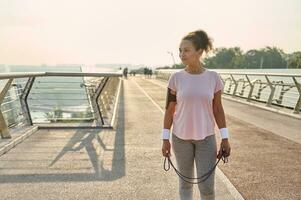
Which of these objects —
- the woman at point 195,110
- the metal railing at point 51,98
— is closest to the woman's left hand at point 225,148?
the woman at point 195,110

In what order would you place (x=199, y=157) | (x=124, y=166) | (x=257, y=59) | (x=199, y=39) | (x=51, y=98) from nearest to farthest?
1. (x=199, y=39)
2. (x=199, y=157)
3. (x=124, y=166)
4. (x=51, y=98)
5. (x=257, y=59)

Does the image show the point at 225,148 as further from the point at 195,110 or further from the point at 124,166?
Result: the point at 124,166

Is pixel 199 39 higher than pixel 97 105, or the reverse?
pixel 199 39

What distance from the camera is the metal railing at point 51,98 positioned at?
1045cm

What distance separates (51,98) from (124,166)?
591 centimetres

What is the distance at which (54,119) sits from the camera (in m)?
12.2

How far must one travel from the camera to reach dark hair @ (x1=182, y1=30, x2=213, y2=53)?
3.87m

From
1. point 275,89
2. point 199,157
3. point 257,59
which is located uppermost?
point 199,157

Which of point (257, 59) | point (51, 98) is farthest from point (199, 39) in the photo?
point (257, 59)

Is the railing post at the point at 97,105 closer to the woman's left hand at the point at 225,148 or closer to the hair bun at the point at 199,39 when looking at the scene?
the woman's left hand at the point at 225,148

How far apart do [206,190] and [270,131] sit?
7.54 metres

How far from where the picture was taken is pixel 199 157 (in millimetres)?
4008

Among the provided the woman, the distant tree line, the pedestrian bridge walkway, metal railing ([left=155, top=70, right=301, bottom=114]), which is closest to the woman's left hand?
the woman

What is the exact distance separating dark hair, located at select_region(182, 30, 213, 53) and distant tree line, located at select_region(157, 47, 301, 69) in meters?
100
